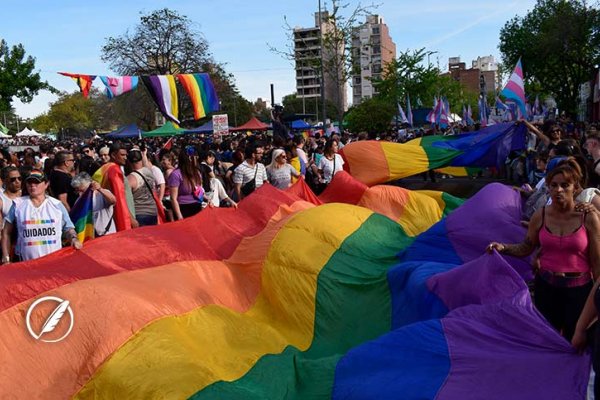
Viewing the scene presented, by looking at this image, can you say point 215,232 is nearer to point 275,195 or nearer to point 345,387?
point 275,195

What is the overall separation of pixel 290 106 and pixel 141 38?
59.1 metres

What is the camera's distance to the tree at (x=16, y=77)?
1278 inches

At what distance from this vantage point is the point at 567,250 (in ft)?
13.3

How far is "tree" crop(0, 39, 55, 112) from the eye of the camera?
107 ft

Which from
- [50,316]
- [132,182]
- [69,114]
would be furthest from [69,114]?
[50,316]

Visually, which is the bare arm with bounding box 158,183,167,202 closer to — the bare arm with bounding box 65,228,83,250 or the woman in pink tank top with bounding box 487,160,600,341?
the bare arm with bounding box 65,228,83,250

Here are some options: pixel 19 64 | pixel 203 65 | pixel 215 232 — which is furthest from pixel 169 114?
pixel 203 65

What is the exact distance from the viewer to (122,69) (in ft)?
140

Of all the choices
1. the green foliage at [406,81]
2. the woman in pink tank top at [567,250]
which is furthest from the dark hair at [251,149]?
the green foliage at [406,81]

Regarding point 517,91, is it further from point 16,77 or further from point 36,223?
point 16,77

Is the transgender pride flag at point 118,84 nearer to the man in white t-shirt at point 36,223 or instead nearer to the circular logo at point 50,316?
the man in white t-shirt at point 36,223

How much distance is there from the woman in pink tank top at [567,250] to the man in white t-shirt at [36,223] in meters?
3.75

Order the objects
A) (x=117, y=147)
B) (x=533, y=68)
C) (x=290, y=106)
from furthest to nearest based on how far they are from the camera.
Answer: (x=290, y=106)
(x=533, y=68)
(x=117, y=147)

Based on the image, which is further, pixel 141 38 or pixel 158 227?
pixel 141 38
